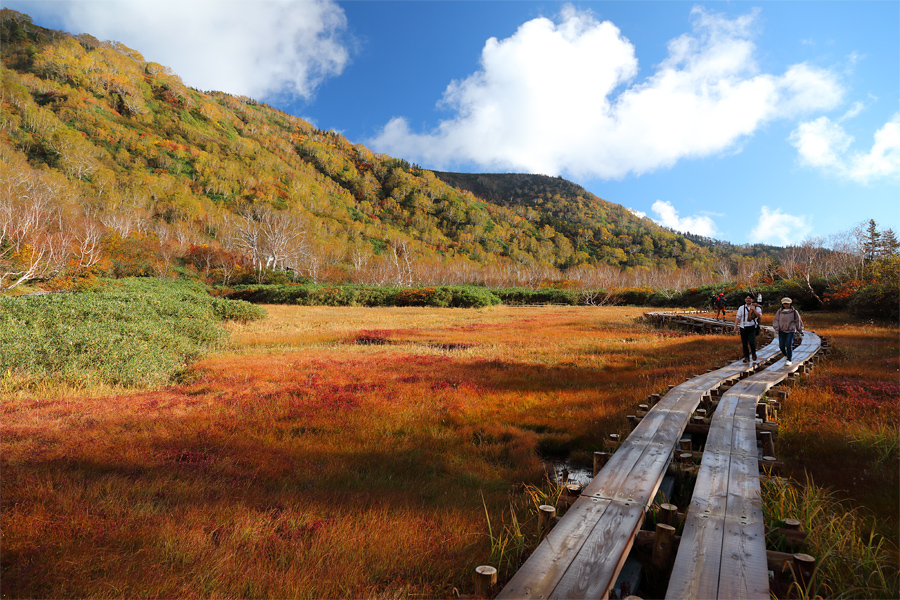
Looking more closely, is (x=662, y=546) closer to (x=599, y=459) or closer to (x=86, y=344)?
(x=599, y=459)

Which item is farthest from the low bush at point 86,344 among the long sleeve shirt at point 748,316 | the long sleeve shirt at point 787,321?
the long sleeve shirt at point 787,321

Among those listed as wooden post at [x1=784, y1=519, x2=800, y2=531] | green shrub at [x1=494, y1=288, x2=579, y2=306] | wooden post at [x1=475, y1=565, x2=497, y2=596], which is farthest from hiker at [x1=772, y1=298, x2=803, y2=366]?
green shrub at [x1=494, y1=288, x2=579, y2=306]

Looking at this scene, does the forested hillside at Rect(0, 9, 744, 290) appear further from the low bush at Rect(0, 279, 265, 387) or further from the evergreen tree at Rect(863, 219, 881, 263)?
the evergreen tree at Rect(863, 219, 881, 263)

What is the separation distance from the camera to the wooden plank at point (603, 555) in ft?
7.27

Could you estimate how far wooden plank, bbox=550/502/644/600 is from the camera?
2217 millimetres

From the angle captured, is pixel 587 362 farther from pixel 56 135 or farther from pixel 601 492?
pixel 56 135

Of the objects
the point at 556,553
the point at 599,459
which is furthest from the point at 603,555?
the point at 599,459

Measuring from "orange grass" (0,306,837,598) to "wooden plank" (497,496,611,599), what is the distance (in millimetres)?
507

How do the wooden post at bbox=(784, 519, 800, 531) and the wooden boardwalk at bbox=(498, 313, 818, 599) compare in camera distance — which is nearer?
the wooden boardwalk at bbox=(498, 313, 818, 599)

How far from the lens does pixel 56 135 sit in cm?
9012

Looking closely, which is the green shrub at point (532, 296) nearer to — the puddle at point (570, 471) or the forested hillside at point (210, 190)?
the forested hillside at point (210, 190)

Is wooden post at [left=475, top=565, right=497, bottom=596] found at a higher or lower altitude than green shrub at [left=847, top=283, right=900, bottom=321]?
lower

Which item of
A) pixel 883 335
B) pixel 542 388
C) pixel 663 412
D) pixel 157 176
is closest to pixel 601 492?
pixel 663 412

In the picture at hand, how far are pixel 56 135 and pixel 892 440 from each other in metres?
136
